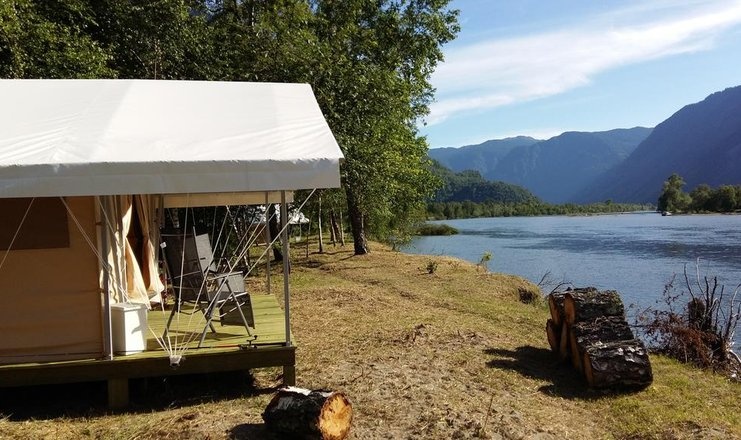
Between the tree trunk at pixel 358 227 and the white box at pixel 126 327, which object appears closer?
the white box at pixel 126 327

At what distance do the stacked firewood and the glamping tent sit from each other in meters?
3.19

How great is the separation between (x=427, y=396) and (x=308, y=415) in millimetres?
1335

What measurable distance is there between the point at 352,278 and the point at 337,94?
410 cm

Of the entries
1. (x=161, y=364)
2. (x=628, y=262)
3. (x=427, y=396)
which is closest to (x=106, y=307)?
(x=161, y=364)

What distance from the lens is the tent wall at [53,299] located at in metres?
4.32

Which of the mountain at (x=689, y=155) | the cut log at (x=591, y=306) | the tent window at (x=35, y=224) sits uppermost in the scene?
the mountain at (x=689, y=155)

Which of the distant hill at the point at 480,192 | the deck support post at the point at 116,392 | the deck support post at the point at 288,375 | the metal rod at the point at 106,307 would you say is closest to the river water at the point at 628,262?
the deck support post at the point at 288,375

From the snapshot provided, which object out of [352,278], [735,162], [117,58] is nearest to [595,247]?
[352,278]

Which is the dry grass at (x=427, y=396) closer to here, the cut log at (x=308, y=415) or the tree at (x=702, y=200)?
the cut log at (x=308, y=415)

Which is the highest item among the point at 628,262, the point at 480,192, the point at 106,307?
the point at 480,192

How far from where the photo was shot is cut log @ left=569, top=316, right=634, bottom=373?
5.63 m

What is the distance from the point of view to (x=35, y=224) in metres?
4.31

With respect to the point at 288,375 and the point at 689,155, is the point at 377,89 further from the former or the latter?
the point at 689,155

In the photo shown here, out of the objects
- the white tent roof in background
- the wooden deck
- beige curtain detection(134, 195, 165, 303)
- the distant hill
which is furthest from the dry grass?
the distant hill
